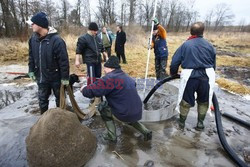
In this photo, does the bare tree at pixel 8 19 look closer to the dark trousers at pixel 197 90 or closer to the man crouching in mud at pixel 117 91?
the man crouching in mud at pixel 117 91

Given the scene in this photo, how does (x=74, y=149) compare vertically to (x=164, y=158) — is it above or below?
above

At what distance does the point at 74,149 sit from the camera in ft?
8.50

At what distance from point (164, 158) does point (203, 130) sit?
4.05 feet

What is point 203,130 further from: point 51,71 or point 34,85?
point 34,85

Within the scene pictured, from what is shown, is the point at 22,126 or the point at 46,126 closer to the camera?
the point at 46,126

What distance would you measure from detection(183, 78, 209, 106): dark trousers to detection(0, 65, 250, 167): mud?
61cm

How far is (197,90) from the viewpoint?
333 cm

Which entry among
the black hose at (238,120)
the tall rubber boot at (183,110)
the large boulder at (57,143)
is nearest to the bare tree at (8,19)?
the large boulder at (57,143)

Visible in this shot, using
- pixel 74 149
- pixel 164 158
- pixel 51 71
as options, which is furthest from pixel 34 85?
pixel 164 158

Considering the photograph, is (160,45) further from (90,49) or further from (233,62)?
(233,62)

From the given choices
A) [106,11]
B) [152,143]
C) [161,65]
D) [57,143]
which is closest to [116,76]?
[57,143]

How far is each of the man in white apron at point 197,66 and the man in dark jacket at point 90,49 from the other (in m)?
1.82

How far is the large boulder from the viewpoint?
2.47m

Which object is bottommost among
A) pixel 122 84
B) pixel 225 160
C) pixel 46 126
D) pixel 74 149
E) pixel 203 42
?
pixel 225 160
